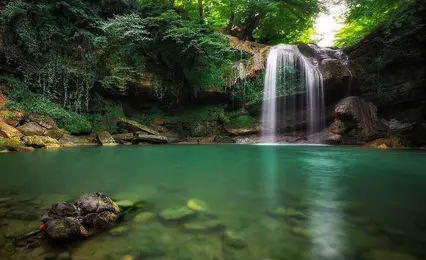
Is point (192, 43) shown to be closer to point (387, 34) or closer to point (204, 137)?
point (204, 137)

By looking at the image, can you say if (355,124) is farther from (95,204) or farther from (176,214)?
(95,204)

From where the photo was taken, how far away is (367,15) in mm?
14750

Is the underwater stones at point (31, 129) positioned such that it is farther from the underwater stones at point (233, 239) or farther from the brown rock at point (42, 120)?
the underwater stones at point (233, 239)

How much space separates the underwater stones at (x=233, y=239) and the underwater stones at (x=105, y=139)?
10655mm

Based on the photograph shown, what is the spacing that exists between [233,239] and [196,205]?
0.88 meters

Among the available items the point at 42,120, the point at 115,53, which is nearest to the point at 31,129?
the point at 42,120

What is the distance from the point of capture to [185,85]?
15781 mm

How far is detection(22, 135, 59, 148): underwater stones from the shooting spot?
9.08 metres

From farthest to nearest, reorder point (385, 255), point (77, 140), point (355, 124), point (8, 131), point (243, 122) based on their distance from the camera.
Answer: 1. point (243, 122)
2. point (355, 124)
3. point (77, 140)
4. point (8, 131)
5. point (385, 255)

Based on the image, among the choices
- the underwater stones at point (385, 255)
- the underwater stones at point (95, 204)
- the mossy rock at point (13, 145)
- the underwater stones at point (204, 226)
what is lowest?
the underwater stones at point (385, 255)

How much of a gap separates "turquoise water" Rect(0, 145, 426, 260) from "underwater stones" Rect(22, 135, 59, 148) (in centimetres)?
456

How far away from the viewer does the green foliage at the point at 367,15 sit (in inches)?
523

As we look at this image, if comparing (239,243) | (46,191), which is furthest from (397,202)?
(46,191)

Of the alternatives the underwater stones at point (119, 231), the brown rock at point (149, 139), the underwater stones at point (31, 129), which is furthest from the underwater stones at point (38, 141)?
the underwater stones at point (119, 231)
